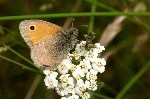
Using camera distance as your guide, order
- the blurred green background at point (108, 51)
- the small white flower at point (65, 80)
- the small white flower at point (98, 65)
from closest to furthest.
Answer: the small white flower at point (65, 80), the small white flower at point (98, 65), the blurred green background at point (108, 51)

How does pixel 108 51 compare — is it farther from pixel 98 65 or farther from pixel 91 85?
pixel 91 85

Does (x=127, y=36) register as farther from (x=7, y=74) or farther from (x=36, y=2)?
(x=7, y=74)

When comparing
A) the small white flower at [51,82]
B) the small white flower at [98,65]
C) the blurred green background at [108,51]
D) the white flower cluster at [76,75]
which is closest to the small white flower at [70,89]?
the white flower cluster at [76,75]

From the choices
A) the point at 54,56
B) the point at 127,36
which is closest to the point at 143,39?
the point at 127,36

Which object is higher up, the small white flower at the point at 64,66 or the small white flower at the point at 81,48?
the small white flower at the point at 81,48

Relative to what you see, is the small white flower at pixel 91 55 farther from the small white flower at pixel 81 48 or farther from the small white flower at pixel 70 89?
the small white flower at pixel 70 89

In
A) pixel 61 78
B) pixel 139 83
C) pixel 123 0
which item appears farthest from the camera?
pixel 139 83

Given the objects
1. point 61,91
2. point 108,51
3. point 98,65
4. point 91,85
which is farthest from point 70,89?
point 108,51

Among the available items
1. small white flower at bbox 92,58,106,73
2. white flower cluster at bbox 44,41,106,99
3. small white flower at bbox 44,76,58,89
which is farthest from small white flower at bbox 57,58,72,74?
small white flower at bbox 92,58,106,73
